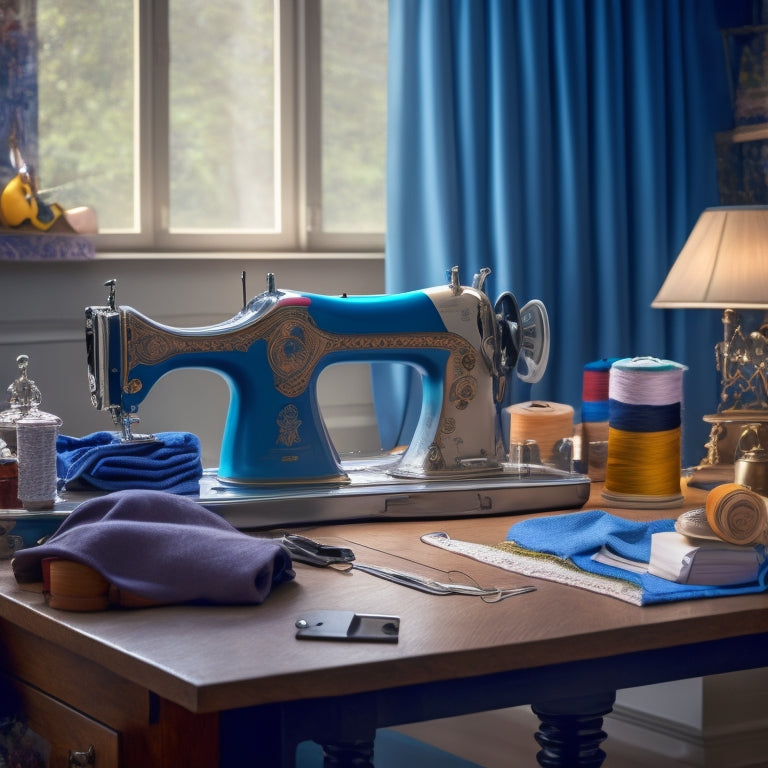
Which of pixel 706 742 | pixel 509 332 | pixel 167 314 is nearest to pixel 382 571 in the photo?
pixel 509 332

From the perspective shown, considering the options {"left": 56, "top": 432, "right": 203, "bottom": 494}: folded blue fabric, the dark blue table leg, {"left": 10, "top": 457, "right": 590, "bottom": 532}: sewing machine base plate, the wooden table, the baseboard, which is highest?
{"left": 56, "top": 432, "right": 203, "bottom": 494}: folded blue fabric

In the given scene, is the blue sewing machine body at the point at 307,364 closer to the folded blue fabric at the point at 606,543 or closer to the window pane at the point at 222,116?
the folded blue fabric at the point at 606,543

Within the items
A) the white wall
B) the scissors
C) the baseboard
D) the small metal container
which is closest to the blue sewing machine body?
the scissors

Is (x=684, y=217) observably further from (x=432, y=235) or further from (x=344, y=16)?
(x=344, y=16)

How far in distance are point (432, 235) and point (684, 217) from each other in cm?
66

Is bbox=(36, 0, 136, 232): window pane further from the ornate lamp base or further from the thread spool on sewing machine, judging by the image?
the ornate lamp base

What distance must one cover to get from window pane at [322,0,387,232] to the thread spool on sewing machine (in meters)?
0.85

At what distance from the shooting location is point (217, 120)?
251 centimetres

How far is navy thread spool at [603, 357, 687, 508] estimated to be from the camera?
1781 mm

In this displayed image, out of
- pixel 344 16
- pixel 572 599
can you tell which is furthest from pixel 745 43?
pixel 572 599

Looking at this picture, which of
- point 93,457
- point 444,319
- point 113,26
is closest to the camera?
point 93,457

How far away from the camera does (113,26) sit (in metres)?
2.36

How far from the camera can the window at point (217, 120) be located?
7.66ft

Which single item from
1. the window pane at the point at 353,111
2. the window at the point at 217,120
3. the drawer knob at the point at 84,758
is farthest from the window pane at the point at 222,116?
the drawer knob at the point at 84,758
